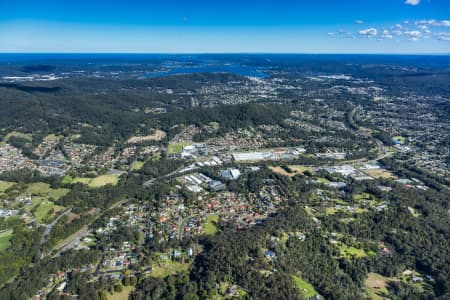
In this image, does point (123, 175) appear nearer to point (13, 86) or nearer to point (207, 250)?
point (207, 250)

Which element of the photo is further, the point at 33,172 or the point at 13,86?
the point at 13,86

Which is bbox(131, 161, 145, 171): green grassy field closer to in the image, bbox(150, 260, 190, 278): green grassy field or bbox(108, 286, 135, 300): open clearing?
bbox(150, 260, 190, 278): green grassy field

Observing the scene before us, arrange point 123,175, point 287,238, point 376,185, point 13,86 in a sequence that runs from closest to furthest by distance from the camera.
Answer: point 287,238 → point 376,185 → point 123,175 → point 13,86

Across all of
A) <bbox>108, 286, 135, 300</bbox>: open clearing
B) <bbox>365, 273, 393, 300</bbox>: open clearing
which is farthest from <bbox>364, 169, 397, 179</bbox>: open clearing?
<bbox>108, 286, 135, 300</bbox>: open clearing

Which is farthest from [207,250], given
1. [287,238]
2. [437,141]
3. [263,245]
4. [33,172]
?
[437,141]

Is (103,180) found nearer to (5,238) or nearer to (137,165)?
(137,165)
